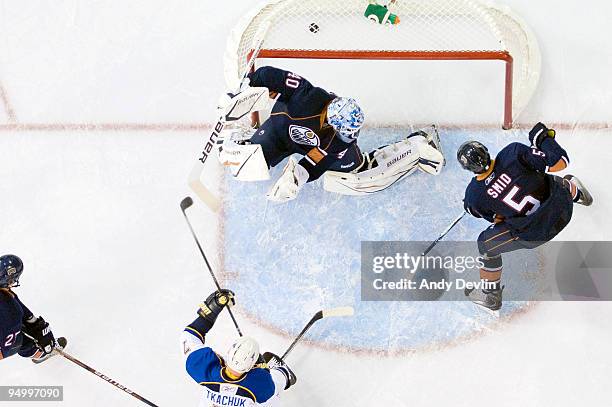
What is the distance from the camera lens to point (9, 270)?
3.74m

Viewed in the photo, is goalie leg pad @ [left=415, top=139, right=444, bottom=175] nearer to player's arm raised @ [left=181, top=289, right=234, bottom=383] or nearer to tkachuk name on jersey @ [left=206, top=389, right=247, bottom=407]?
player's arm raised @ [left=181, top=289, right=234, bottom=383]

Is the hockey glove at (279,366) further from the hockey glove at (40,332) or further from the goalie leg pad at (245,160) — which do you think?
the hockey glove at (40,332)

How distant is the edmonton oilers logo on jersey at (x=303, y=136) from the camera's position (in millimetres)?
3686

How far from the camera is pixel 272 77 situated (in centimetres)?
368

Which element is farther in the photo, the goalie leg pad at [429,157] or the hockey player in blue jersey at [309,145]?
the goalie leg pad at [429,157]

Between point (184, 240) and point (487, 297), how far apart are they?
1.80 metres

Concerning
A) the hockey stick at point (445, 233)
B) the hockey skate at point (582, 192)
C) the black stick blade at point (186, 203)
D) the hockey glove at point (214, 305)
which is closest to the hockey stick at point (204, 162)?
the black stick blade at point (186, 203)

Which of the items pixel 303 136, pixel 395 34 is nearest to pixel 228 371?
pixel 303 136

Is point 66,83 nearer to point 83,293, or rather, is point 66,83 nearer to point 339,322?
point 83,293

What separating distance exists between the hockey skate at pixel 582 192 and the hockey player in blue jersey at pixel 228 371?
6.30 feet

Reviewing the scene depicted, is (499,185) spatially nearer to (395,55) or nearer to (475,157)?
(475,157)

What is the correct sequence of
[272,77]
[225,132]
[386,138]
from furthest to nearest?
[386,138] → [225,132] → [272,77]

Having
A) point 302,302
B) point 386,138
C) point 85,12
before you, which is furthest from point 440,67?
point 85,12

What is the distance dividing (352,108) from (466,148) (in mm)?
585
